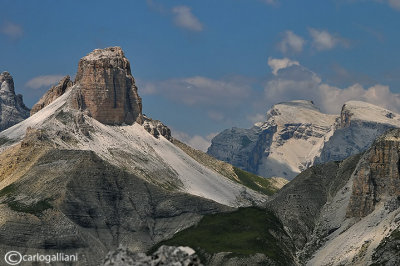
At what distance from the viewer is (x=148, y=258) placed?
61312 mm

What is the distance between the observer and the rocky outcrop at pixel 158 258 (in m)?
60.9

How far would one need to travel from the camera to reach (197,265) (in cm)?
6038

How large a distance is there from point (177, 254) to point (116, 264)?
14.4 feet

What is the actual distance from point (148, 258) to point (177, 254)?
6.86 feet

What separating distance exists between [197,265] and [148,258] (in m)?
3.62

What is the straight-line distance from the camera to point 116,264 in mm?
61188

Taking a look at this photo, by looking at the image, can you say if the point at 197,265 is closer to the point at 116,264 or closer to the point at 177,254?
the point at 177,254

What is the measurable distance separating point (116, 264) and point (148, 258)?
90.5 inches

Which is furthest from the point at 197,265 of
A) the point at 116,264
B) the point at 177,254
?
the point at 116,264

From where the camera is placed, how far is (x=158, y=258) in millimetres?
61125

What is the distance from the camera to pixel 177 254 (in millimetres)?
61156

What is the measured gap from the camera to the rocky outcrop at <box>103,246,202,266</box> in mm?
60875
